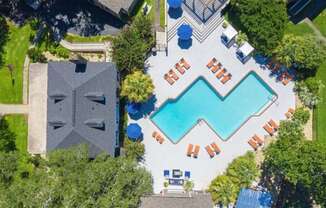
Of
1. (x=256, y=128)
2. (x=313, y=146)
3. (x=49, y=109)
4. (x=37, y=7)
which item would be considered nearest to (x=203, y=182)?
(x=256, y=128)

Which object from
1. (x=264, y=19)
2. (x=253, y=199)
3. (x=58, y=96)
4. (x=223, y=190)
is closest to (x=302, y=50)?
(x=264, y=19)

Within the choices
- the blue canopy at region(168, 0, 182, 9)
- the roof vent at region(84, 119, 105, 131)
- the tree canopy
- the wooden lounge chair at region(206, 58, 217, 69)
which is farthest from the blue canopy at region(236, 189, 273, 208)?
the blue canopy at region(168, 0, 182, 9)

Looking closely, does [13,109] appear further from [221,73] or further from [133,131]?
[221,73]

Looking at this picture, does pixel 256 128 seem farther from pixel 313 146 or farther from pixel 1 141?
pixel 1 141

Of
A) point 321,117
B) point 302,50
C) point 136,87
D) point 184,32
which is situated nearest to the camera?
point 302,50

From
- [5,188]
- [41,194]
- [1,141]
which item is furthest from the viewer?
[1,141]

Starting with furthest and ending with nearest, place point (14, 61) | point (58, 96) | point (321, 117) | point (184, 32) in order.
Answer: point (14, 61) < point (321, 117) < point (184, 32) < point (58, 96)

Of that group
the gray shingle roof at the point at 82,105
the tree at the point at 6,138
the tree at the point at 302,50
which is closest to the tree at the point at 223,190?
the gray shingle roof at the point at 82,105

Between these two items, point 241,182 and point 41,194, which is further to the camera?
point 241,182
